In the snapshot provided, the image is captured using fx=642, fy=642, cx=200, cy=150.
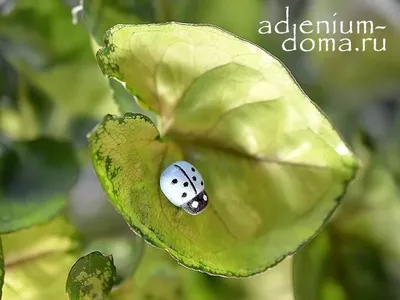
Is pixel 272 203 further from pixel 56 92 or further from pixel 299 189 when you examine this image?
pixel 56 92

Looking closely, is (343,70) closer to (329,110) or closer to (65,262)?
(329,110)

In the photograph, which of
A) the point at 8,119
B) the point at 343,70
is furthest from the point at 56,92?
the point at 343,70

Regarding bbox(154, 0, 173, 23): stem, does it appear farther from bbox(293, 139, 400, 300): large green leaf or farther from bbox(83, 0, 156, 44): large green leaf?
bbox(293, 139, 400, 300): large green leaf

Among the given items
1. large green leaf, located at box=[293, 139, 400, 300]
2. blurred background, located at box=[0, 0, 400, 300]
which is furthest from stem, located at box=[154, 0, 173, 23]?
large green leaf, located at box=[293, 139, 400, 300]

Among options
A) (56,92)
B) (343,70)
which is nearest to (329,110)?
(343,70)

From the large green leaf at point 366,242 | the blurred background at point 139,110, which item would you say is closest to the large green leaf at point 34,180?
the blurred background at point 139,110

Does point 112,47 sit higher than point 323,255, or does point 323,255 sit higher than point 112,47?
point 112,47

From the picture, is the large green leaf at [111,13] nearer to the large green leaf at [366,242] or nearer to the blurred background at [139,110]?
the blurred background at [139,110]
